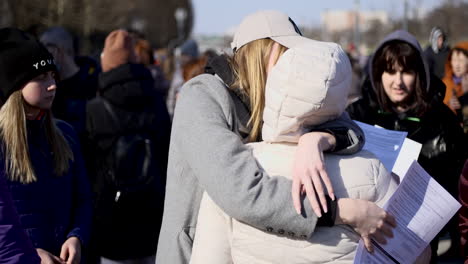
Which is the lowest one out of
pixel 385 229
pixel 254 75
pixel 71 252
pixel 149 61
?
pixel 149 61

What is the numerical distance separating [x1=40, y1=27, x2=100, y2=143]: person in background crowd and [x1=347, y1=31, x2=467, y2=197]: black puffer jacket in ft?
6.81

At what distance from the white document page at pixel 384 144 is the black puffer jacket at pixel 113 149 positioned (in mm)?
2077

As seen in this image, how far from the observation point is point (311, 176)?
6.79ft

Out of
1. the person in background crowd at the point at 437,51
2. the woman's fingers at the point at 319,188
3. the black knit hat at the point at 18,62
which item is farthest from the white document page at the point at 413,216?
the person in background crowd at the point at 437,51

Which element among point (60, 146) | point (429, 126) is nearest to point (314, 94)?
point (60, 146)

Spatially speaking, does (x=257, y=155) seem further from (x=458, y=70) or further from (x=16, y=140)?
(x=458, y=70)

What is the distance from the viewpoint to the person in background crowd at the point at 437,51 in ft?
28.1

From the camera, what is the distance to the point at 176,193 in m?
2.59

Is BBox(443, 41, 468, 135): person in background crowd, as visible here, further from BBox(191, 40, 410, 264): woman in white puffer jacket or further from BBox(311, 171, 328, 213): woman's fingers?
BBox(311, 171, 328, 213): woman's fingers

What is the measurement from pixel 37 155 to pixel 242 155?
4.54 feet

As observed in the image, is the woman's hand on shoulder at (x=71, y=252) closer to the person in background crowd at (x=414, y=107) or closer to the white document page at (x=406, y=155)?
the white document page at (x=406, y=155)

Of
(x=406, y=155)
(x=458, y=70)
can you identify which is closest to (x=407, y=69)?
(x=406, y=155)

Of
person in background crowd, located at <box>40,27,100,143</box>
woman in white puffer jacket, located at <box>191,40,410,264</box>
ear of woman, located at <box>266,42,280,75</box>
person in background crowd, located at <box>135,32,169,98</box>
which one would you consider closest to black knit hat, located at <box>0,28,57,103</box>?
ear of woman, located at <box>266,42,280,75</box>

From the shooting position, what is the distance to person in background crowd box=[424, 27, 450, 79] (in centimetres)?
858
